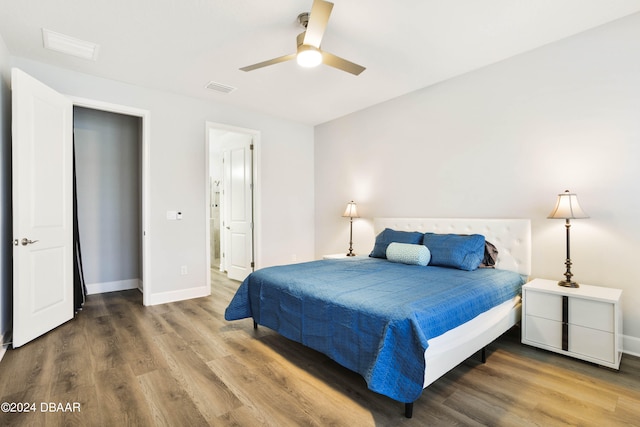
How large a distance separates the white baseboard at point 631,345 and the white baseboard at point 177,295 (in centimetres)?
444

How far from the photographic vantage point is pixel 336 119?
5238 mm

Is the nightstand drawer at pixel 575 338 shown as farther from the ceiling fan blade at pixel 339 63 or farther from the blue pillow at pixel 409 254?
the ceiling fan blade at pixel 339 63

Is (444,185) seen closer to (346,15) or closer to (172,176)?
(346,15)

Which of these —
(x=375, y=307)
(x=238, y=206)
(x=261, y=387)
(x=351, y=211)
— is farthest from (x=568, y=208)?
(x=238, y=206)

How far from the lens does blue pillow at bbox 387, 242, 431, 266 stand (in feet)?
10.7

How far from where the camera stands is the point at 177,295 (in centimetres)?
411

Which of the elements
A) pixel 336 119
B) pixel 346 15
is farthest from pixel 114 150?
pixel 346 15

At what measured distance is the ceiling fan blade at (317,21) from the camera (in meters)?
2.01

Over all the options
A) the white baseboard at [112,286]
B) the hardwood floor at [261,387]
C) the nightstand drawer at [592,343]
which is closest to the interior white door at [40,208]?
the hardwood floor at [261,387]

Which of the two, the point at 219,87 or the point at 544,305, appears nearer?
the point at 544,305

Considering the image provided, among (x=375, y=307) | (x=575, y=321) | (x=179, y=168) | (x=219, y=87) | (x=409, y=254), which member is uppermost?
(x=219, y=87)

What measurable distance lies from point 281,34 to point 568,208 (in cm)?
285

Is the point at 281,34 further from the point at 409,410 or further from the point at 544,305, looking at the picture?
the point at 544,305

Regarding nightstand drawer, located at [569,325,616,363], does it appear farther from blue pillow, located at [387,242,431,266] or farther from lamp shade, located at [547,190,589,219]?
blue pillow, located at [387,242,431,266]
